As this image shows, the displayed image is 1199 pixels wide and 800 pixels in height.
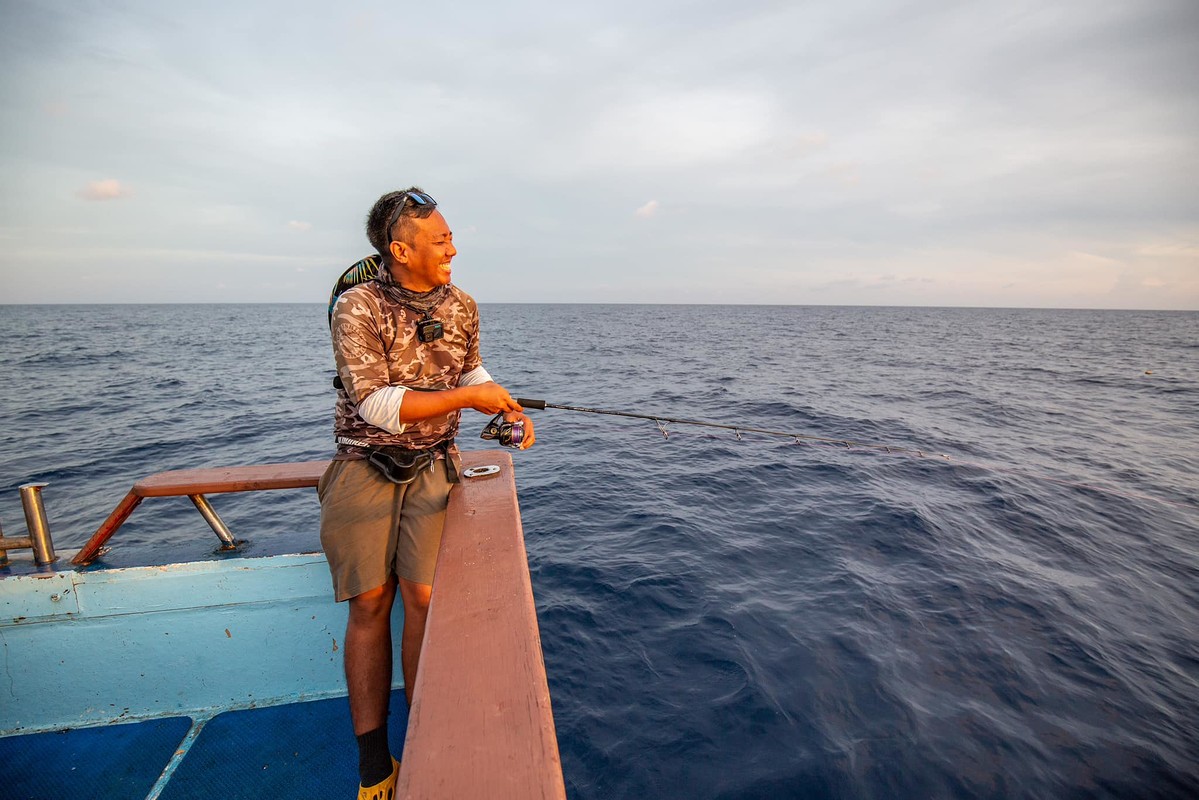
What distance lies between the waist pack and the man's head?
84 centimetres

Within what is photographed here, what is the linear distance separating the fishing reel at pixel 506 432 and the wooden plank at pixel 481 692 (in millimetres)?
1013

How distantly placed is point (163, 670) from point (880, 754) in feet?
15.2

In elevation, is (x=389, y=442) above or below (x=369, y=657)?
above

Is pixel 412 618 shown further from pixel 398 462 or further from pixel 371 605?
pixel 398 462

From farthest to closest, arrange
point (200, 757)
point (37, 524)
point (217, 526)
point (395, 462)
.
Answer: point (217, 526) < point (37, 524) < point (200, 757) < point (395, 462)

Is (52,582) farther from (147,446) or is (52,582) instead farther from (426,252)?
(147,446)

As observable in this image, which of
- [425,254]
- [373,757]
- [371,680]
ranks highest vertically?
[425,254]

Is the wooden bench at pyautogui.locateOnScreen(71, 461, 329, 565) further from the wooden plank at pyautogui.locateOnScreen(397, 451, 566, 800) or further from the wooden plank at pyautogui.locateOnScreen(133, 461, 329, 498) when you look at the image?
the wooden plank at pyautogui.locateOnScreen(397, 451, 566, 800)

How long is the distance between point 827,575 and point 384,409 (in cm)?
539

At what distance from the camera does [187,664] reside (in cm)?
307

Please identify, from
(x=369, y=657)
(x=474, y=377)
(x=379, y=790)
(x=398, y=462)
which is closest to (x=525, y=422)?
(x=474, y=377)

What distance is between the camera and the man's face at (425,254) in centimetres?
260

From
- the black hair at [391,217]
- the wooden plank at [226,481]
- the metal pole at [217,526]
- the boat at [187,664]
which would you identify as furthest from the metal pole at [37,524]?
the black hair at [391,217]

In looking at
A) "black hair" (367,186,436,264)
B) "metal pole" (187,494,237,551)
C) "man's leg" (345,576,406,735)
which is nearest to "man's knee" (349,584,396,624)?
"man's leg" (345,576,406,735)
